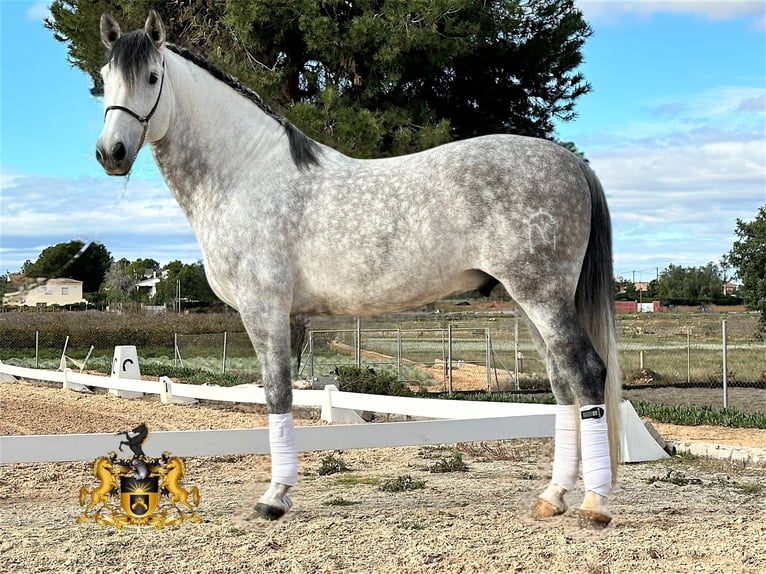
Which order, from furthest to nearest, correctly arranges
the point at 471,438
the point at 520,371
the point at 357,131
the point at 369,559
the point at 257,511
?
the point at 520,371
the point at 357,131
the point at 471,438
the point at 257,511
the point at 369,559

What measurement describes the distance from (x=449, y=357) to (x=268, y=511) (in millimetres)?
A: 9190

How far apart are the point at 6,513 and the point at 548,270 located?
3.53 metres

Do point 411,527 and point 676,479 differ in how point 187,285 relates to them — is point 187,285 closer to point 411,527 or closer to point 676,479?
point 411,527

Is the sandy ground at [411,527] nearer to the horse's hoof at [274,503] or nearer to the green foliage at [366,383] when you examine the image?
the horse's hoof at [274,503]

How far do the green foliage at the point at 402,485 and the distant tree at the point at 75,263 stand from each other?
8.31ft

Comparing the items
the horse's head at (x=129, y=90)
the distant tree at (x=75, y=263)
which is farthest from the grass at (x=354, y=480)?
the horse's head at (x=129, y=90)

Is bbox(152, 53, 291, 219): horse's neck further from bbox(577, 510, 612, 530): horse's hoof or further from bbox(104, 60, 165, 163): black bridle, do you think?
bbox(577, 510, 612, 530): horse's hoof

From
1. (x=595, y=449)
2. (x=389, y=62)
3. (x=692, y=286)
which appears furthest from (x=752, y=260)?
(x=595, y=449)

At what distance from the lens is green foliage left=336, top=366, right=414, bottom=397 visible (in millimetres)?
10961

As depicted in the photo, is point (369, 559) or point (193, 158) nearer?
point (369, 559)

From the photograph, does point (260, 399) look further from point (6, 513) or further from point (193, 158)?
point (193, 158)

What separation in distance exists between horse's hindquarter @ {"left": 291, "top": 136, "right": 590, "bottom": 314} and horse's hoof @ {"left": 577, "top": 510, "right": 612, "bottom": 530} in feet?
3.82

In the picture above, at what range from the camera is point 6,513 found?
4.75 metres

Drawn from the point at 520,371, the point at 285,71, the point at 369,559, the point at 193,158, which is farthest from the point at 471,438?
the point at 520,371
